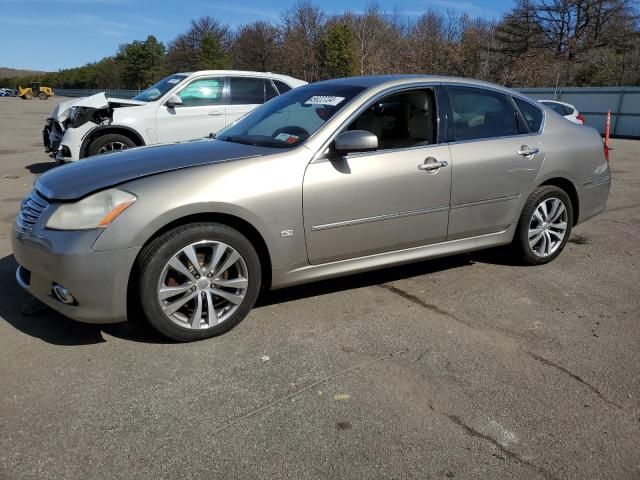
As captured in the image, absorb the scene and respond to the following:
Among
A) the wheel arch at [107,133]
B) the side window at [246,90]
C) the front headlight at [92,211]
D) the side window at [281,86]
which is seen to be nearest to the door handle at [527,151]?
the front headlight at [92,211]

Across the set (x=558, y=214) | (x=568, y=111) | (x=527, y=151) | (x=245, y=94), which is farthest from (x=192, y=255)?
(x=568, y=111)

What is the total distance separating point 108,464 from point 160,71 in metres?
78.5

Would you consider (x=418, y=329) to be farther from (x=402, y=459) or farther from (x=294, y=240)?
(x=402, y=459)

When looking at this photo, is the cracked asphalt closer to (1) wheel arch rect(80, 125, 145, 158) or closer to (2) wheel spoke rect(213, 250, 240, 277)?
(2) wheel spoke rect(213, 250, 240, 277)

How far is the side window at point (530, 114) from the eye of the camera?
4.85m

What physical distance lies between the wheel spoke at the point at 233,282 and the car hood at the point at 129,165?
74cm

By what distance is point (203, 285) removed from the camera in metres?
3.45

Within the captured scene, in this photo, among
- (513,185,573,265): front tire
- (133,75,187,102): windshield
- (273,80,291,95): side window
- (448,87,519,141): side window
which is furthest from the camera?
(273,80,291,95): side window

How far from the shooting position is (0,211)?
6988mm

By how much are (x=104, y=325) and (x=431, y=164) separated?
2.55m

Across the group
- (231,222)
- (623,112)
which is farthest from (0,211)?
(623,112)

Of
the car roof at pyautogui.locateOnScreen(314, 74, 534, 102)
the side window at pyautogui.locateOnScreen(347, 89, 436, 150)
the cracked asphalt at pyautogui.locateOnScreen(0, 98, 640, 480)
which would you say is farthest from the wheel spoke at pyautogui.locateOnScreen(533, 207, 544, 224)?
the side window at pyautogui.locateOnScreen(347, 89, 436, 150)

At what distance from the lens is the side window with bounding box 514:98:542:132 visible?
485 cm

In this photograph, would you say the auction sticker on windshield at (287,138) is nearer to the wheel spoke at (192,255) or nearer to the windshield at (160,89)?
the wheel spoke at (192,255)
